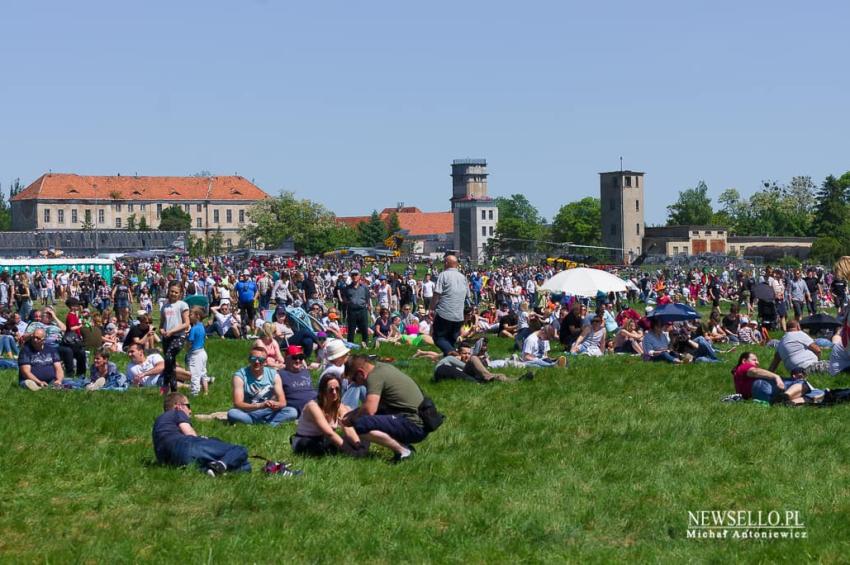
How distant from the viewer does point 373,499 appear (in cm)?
915

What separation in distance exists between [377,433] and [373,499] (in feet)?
5.04

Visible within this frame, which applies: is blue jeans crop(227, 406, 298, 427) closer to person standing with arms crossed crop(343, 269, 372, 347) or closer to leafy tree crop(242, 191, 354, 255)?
person standing with arms crossed crop(343, 269, 372, 347)

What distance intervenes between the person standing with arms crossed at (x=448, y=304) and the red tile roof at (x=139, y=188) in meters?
160

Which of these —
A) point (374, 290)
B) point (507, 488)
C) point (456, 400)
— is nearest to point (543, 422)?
point (456, 400)

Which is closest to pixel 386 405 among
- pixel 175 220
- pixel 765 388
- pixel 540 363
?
pixel 765 388

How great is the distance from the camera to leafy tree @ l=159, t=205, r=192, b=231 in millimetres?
163625

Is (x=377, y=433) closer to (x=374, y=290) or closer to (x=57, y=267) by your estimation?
(x=374, y=290)

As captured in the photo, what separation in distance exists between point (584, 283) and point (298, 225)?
4868 inches

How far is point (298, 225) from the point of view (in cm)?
14825

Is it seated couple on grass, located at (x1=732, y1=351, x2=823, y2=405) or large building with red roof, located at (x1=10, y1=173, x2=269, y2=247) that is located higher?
large building with red roof, located at (x1=10, y1=173, x2=269, y2=247)

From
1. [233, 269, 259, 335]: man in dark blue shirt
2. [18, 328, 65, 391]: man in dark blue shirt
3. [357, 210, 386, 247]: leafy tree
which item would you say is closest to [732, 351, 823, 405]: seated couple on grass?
[18, 328, 65, 391]: man in dark blue shirt

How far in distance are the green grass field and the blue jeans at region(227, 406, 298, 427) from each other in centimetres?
30

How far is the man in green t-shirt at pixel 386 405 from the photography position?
35.5 feet

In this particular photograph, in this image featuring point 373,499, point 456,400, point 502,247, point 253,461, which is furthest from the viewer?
point 502,247
